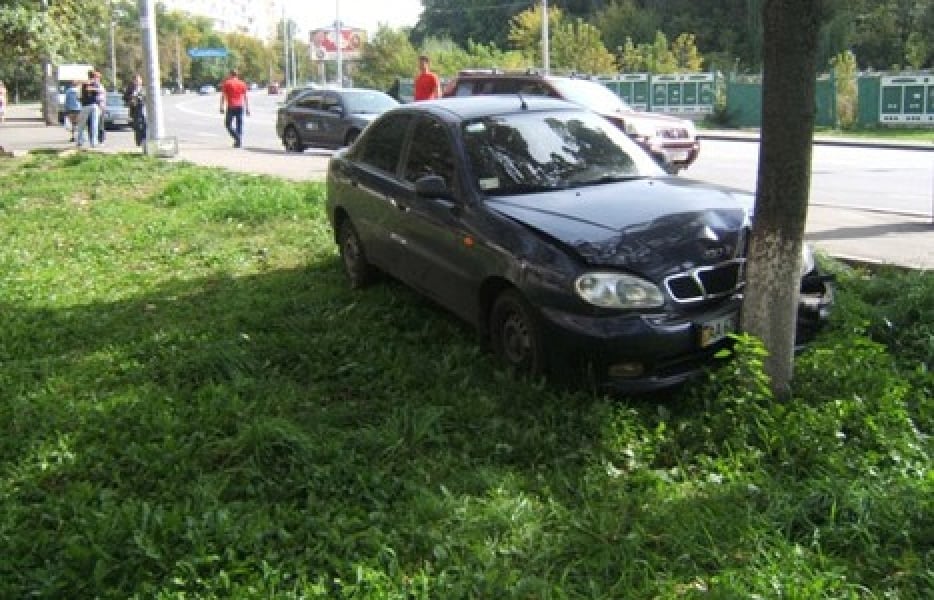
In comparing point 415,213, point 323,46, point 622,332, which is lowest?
point 622,332

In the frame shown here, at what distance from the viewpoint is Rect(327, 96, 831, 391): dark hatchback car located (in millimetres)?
4602

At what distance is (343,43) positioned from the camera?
219 ft

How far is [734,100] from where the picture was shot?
34969mm

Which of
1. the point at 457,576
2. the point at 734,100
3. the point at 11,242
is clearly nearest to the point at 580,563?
the point at 457,576

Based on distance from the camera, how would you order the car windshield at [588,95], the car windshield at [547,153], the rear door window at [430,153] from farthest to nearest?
the car windshield at [588,95] → the rear door window at [430,153] → the car windshield at [547,153]

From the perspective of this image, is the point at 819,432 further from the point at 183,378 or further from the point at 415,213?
the point at 183,378

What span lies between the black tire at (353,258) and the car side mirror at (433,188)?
1.67 metres

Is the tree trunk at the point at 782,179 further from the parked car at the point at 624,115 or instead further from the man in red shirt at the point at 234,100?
the man in red shirt at the point at 234,100

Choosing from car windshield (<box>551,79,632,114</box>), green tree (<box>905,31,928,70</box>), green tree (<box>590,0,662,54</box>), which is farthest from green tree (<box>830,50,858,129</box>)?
green tree (<box>590,0,662,54</box>)

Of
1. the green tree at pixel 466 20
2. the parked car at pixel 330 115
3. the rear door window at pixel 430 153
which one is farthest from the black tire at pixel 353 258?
the green tree at pixel 466 20

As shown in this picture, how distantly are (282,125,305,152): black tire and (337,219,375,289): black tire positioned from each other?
598 inches

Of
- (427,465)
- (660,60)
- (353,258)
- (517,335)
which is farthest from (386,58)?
(427,465)

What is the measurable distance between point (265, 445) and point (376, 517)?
2.77ft

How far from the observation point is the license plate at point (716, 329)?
4.65 m
